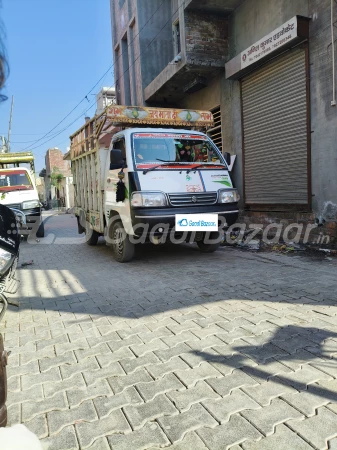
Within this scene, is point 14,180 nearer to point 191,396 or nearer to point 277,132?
point 277,132

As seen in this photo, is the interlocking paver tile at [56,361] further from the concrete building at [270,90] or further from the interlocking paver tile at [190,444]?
the concrete building at [270,90]

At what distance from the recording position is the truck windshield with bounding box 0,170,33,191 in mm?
10602

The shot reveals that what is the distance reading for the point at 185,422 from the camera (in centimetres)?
177

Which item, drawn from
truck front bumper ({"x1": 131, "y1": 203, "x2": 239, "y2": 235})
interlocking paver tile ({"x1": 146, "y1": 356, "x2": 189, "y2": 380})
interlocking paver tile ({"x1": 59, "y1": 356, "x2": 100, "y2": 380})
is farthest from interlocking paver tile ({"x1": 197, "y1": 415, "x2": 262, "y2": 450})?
truck front bumper ({"x1": 131, "y1": 203, "x2": 239, "y2": 235})

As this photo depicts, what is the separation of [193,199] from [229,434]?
12.7 ft

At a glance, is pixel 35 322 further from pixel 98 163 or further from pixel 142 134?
pixel 98 163

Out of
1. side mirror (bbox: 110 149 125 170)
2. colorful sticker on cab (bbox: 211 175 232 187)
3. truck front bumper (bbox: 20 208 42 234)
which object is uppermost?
side mirror (bbox: 110 149 125 170)

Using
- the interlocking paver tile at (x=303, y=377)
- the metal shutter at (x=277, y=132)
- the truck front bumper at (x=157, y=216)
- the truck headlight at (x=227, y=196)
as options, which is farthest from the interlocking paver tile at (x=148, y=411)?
the metal shutter at (x=277, y=132)

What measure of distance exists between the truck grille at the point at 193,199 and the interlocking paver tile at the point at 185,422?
11.6 feet

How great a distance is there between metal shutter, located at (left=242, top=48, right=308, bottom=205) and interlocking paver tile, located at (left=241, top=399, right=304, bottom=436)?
228 inches

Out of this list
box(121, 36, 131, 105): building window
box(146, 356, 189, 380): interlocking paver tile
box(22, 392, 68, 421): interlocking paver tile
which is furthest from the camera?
box(121, 36, 131, 105): building window

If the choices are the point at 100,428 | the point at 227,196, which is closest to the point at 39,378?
the point at 100,428

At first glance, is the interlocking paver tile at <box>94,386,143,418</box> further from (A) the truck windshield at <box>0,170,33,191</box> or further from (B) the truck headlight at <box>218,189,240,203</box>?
(A) the truck windshield at <box>0,170,33,191</box>

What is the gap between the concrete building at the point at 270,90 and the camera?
638cm
